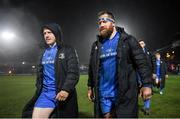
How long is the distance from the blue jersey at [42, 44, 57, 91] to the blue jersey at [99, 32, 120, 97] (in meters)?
0.97

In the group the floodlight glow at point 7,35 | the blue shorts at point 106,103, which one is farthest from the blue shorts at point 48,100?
the floodlight glow at point 7,35

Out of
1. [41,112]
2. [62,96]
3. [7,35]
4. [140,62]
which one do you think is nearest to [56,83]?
[62,96]

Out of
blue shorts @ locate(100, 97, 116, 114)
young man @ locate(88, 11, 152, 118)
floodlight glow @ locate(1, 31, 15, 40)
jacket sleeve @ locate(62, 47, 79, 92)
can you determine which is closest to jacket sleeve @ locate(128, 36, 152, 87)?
young man @ locate(88, 11, 152, 118)

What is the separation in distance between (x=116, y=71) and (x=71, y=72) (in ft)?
3.15

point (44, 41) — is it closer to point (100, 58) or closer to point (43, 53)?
point (43, 53)

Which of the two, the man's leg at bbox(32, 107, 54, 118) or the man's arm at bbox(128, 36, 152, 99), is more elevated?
the man's arm at bbox(128, 36, 152, 99)

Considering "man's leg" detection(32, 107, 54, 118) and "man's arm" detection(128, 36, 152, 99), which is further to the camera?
"man's leg" detection(32, 107, 54, 118)

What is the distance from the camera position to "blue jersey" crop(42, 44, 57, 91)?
20.1 ft

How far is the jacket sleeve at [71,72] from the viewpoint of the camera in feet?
19.4

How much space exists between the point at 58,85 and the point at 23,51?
77.3m

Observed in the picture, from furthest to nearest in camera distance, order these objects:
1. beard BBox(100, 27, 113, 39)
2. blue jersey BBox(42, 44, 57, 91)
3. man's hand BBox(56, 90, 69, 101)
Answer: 1. blue jersey BBox(42, 44, 57, 91)
2. man's hand BBox(56, 90, 69, 101)
3. beard BBox(100, 27, 113, 39)

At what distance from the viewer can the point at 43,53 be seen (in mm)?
6637

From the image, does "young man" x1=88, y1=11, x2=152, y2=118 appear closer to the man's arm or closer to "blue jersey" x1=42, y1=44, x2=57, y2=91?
the man's arm

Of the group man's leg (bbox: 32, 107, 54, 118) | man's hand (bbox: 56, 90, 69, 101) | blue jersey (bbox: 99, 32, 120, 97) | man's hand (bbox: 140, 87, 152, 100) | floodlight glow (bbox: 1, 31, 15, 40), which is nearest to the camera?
man's hand (bbox: 140, 87, 152, 100)
